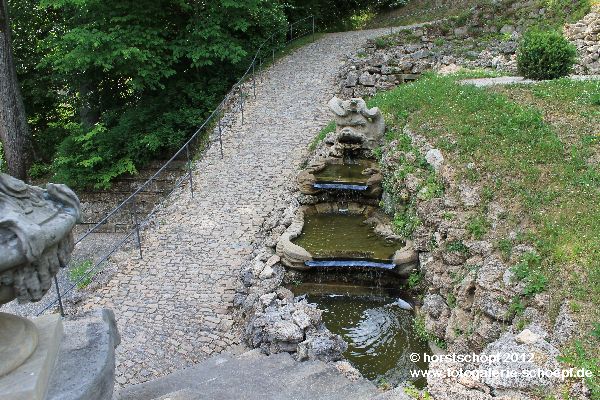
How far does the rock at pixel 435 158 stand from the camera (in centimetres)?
993

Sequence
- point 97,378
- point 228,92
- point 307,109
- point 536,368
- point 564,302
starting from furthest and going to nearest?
point 228,92, point 307,109, point 564,302, point 536,368, point 97,378

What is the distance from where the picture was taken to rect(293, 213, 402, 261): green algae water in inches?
364

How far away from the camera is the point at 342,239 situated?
10.0 metres

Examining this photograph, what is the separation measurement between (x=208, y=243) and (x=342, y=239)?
265 centimetres

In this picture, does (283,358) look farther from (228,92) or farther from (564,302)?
(228,92)

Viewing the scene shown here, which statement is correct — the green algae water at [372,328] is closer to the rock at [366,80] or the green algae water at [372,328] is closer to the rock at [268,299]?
the rock at [268,299]

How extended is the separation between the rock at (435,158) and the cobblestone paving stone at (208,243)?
3575 mm

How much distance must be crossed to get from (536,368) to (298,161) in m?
9.34

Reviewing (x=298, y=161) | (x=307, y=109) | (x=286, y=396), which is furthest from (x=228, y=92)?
(x=286, y=396)

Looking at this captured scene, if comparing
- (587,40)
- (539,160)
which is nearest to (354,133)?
(539,160)

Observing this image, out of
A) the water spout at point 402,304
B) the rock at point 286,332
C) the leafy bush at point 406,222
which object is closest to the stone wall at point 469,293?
the leafy bush at point 406,222

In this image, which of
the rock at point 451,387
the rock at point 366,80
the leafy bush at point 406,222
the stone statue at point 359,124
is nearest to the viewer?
the rock at point 451,387

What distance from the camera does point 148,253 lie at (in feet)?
34.4

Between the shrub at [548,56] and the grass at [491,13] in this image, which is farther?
the grass at [491,13]
